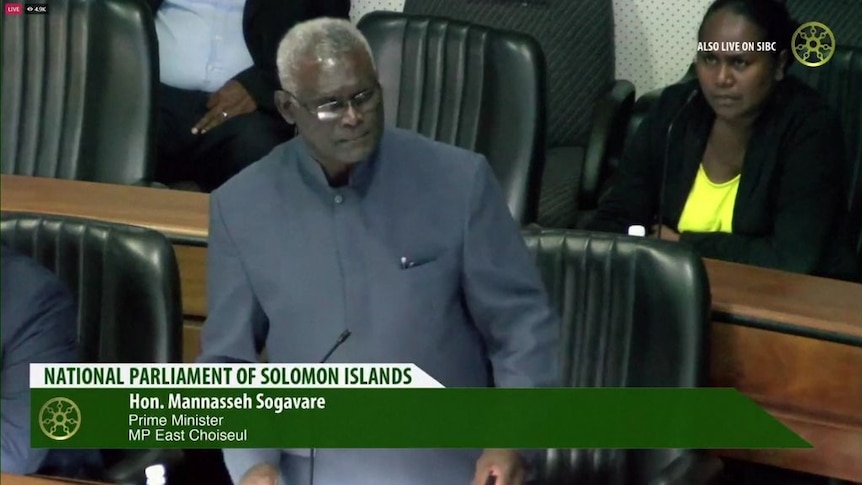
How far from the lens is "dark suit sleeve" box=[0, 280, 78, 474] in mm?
1424

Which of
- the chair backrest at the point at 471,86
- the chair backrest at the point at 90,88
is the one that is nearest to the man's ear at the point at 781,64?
the chair backrest at the point at 471,86

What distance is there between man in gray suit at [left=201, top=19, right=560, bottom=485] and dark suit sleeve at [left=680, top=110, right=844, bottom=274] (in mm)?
462

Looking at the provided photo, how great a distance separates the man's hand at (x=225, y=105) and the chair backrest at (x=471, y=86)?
0.23 meters

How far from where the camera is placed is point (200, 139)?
210 cm

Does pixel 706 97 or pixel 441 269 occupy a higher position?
pixel 706 97

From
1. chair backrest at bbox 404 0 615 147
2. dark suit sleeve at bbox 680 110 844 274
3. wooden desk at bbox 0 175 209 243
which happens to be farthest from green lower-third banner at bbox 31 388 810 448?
chair backrest at bbox 404 0 615 147

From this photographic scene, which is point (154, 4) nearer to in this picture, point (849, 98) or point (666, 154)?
point (666, 154)

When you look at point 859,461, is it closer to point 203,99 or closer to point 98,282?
point 98,282

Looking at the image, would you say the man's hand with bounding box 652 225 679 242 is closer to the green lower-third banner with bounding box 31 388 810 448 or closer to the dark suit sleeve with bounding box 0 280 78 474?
the green lower-third banner with bounding box 31 388 810 448

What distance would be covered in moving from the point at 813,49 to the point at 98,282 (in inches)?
40.9

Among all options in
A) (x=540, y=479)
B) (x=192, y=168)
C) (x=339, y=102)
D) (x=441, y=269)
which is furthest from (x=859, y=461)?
(x=192, y=168)

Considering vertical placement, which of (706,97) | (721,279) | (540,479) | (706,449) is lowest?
(540,479)

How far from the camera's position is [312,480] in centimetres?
143

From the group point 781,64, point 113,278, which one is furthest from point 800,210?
point 113,278
